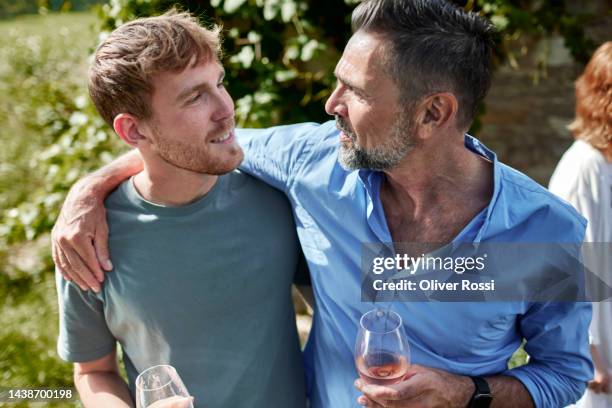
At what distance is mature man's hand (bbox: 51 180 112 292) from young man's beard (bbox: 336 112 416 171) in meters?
0.67

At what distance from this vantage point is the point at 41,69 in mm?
6293

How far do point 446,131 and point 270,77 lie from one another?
1995mm

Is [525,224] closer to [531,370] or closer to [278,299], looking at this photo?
[531,370]

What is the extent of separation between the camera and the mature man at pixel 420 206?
5.29ft

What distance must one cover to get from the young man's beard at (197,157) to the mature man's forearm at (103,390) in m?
0.65

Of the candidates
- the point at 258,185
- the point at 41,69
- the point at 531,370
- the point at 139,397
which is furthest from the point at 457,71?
the point at 41,69

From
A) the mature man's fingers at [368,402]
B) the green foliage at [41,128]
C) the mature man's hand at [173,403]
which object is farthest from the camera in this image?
the green foliage at [41,128]

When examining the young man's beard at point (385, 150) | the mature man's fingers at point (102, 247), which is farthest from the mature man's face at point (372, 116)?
the mature man's fingers at point (102, 247)

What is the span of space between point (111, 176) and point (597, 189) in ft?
5.33

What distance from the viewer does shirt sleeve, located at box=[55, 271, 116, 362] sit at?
1763 mm

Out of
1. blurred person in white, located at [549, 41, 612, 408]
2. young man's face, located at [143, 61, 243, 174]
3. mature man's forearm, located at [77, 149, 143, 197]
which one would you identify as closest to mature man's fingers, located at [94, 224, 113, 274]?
mature man's forearm, located at [77, 149, 143, 197]

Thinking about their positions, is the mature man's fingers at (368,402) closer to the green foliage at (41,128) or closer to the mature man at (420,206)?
the mature man at (420,206)

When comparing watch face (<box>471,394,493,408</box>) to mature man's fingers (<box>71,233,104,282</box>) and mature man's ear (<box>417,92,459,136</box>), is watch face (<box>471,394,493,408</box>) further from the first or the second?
mature man's fingers (<box>71,233,104,282</box>)

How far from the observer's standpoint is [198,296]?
5.86 feet
